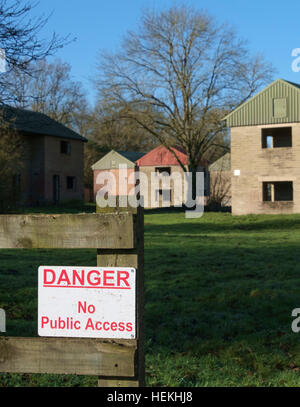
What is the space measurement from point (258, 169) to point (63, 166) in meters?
20.4

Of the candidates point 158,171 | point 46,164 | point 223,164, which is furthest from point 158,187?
point 46,164

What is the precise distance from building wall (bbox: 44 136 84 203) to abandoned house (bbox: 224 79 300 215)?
17.8 metres

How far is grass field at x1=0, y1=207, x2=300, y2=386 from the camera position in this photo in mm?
5695

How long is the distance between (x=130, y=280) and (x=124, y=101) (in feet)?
125

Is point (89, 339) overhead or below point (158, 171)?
below

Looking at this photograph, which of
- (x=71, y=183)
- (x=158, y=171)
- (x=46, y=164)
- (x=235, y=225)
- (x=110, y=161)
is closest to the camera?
(x=235, y=225)

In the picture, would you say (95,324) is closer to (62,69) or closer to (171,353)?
(171,353)

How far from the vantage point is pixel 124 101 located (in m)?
40.5

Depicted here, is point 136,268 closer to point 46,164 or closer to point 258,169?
point 258,169

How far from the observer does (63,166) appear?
48.7 m
